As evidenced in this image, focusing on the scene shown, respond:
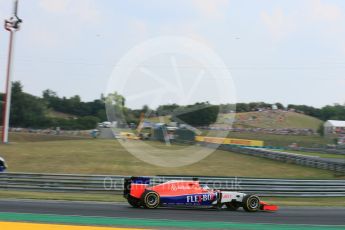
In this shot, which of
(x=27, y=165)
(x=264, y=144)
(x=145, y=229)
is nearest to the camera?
(x=145, y=229)

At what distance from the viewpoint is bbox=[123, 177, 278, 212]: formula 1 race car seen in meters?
13.2

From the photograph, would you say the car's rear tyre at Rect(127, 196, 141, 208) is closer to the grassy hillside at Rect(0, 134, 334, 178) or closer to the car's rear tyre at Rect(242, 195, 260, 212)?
the car's rear tyre at Rect(242, 195, 260, 212)

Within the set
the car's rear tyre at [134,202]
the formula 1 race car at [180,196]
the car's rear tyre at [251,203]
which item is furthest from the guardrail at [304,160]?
the car's rear tyre at [134,202]

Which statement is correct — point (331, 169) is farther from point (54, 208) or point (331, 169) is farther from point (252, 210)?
point (54, 208)

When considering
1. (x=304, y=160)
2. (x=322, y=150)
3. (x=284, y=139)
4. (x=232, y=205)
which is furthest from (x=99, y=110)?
(x=232, y=205)

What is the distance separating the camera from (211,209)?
14.0m

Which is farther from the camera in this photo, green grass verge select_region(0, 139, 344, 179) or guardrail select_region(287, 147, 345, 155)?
guardrail select_region(287, 147, 345, 155)

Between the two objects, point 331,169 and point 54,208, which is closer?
point 54,208

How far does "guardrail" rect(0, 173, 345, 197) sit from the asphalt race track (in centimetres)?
459

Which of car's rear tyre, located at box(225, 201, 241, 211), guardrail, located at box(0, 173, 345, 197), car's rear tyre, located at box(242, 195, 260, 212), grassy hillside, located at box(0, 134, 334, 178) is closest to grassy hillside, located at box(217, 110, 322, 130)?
grassy hillside, located at box(0, 134, 334, 178)

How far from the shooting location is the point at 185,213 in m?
12.5

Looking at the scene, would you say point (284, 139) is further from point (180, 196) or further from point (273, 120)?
point (180, 196)

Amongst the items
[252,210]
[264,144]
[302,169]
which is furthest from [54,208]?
[264,144]

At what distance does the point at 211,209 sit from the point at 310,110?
4083 inches
